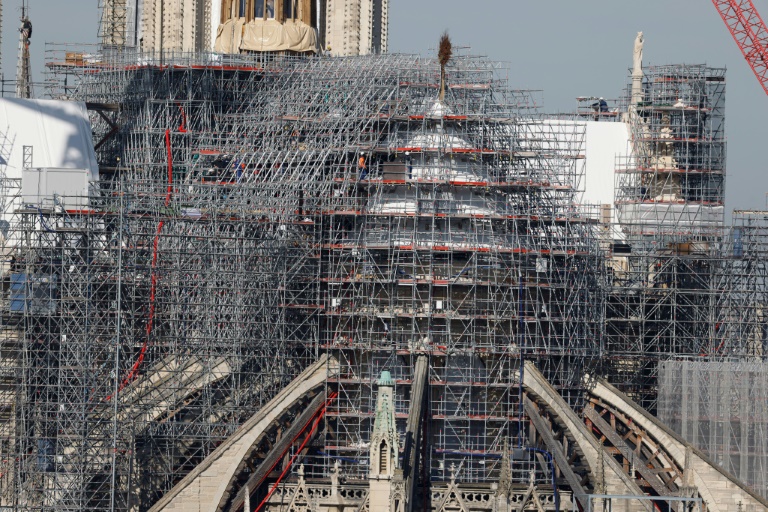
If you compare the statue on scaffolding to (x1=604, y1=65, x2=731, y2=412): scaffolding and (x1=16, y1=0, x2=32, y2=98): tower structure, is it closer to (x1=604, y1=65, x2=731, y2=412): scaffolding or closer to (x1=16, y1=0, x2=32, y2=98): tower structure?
(x1=604, y1=65, x2=731, y2=412): scaffolding

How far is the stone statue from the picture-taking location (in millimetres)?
113812

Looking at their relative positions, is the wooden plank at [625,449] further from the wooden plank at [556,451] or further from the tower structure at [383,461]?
the tower structure at [383,461]

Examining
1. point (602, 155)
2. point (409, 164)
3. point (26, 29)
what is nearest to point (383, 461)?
point (409, 164)

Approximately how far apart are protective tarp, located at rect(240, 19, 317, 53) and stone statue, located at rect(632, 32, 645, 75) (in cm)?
1592

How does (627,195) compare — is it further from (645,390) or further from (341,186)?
(341,186)

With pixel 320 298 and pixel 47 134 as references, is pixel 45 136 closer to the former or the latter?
pixel 47 134

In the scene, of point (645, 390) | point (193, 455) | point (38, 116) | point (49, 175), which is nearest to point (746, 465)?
point (645, 390)

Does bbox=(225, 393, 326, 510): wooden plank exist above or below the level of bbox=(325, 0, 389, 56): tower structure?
below

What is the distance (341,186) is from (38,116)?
1864 centimetres

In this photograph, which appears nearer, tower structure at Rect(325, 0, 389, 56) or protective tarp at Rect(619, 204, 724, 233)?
protective tarp at Rect(619, 204, 724, 233)

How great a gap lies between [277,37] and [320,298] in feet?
73.1

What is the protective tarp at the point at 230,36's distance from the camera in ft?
363

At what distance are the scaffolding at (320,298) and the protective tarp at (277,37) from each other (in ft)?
51.8

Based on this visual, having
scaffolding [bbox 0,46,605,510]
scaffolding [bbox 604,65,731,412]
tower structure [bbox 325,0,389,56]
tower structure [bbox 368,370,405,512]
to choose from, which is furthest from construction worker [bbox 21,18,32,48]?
tower structure [bbox 368,370,405,512]
